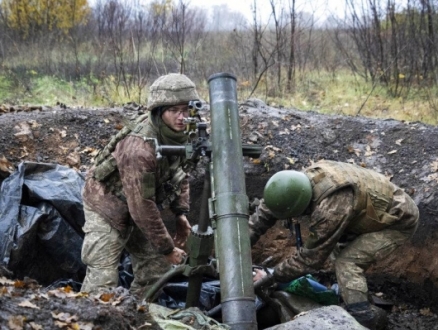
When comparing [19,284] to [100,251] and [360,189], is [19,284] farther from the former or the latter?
[360,189]

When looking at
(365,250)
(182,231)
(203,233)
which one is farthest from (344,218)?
(182,231)

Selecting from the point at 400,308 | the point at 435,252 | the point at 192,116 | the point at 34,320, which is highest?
the point at 192,116

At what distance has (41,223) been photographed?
5.58m

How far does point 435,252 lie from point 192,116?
10.1ft

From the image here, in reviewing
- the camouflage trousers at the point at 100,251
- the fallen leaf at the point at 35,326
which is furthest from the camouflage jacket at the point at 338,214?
the fallen leaf at the point at 35,326

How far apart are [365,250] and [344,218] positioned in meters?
0.49

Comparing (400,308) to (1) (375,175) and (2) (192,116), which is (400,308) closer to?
(1) (375,175)

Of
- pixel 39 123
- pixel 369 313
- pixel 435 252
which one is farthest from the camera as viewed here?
pixel 39 123

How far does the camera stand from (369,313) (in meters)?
5.12

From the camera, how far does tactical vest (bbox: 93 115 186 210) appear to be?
4680 mm

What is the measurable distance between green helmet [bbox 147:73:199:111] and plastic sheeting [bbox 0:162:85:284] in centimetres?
153

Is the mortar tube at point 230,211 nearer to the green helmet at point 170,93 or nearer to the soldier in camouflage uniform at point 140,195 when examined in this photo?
the green helmet at point 170,93

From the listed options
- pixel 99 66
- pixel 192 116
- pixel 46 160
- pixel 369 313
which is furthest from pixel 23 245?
pixel 99 66

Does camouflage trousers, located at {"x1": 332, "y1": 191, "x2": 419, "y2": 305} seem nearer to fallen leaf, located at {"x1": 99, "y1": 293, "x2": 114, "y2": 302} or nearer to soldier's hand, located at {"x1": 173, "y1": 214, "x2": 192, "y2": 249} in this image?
soldier's hand, located at {"x1": 173, "y1": 214, "x2": 192, "y2": 249}
